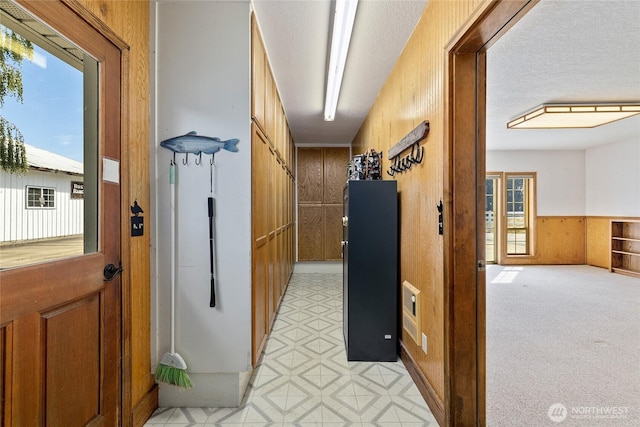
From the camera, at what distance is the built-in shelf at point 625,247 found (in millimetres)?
6078

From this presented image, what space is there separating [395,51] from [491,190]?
616cm

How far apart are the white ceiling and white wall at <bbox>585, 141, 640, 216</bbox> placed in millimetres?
3085

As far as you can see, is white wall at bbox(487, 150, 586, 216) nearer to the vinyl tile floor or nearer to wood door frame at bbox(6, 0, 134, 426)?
the vinyl tile floor

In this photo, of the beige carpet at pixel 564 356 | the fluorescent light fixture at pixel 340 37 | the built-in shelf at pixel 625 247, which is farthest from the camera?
the built-in shelf at pixel 625 247

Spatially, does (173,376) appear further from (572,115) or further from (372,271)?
(572,115)

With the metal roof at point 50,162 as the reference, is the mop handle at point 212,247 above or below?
below

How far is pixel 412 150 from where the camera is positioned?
95.3 inches

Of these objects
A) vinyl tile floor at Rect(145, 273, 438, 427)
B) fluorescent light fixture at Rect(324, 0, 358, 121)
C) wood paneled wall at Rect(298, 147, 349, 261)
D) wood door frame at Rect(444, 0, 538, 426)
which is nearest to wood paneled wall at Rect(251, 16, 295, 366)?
vinyl tile floor at Rect(145, 273, 438, 427)

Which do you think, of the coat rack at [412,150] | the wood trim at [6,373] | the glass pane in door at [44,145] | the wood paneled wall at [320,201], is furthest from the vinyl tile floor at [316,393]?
the wood paneled wall at [320,201]

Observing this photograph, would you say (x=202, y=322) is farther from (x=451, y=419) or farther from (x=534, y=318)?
(x=534, y=318)

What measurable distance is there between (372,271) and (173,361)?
5.42 ft

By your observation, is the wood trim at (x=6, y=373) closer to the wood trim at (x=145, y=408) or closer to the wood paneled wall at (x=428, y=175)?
the wood trim at (x=145, y=408)

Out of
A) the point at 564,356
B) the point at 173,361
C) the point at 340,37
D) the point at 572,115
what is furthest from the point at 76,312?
the point at 572,115

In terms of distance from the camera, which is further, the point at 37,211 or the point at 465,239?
the point at 465,239
